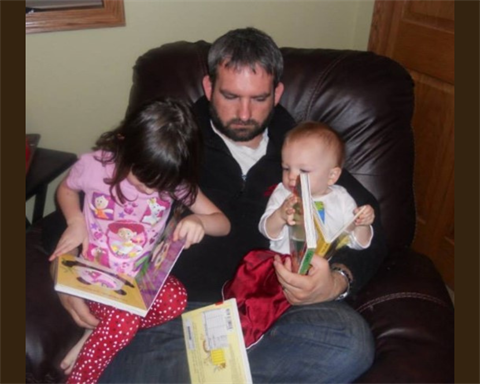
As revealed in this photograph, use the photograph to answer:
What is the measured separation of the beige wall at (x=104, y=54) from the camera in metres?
1.88

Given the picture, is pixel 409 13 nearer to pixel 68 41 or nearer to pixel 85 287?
pixel 68 41

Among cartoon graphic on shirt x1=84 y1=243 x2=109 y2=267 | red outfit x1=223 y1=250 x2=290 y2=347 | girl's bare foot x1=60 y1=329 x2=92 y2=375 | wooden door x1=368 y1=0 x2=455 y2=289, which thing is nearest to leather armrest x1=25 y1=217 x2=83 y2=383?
girl's bare foot x1=60 y1=329 x2=92 y2=375

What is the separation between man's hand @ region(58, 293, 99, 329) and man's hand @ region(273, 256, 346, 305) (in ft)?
1.66

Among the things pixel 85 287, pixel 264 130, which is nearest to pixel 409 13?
pixel 264 130

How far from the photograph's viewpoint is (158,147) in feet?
3.81

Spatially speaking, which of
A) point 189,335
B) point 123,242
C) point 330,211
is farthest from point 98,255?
point 330,211

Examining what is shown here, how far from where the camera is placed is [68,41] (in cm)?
187

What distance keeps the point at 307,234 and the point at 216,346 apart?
429 mm

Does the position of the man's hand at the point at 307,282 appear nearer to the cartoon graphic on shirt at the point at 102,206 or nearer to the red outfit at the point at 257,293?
the red outfit at the point at 257,293

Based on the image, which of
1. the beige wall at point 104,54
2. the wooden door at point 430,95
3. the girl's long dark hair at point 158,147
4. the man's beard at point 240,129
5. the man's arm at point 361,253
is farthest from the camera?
the wooden door at point 430,95

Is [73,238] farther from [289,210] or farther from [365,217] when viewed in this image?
[365,217]

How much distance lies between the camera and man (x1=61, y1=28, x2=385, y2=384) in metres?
1.23

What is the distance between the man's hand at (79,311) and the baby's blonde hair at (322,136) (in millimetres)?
726

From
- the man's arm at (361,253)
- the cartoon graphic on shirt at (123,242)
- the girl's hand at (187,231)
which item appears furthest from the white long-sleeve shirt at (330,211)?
the cartoon graphic on shirt at (123,242)
